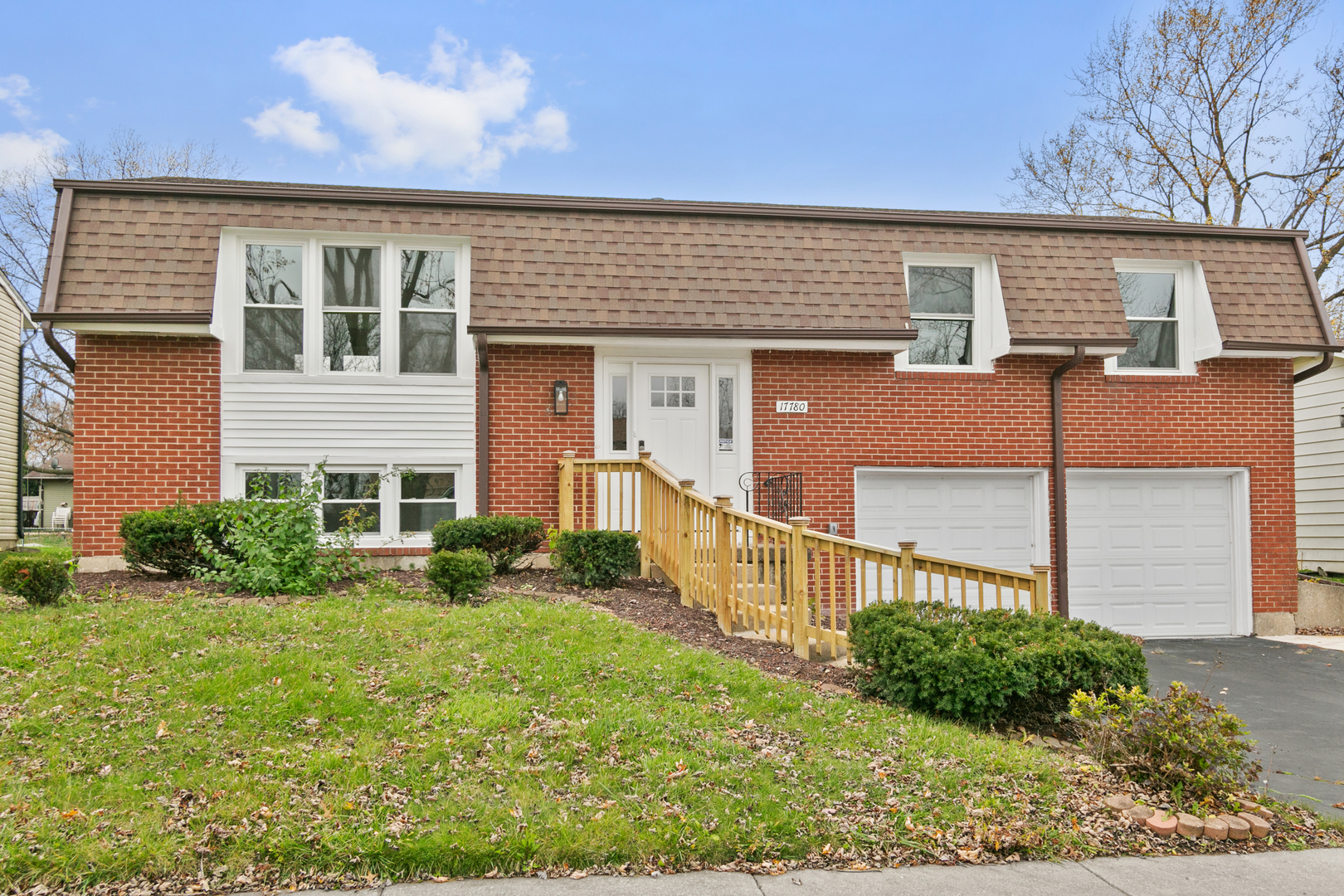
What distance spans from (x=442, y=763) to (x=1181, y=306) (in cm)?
1138

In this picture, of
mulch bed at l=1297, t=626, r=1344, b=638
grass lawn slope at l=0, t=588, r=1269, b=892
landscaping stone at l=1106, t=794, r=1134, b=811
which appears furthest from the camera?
mulch bed at l=1297, t=626, r=1344, b=638

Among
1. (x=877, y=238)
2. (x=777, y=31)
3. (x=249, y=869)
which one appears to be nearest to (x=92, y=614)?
(x=249, y=869)

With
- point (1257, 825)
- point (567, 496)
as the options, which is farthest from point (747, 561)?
point (1257, 825)

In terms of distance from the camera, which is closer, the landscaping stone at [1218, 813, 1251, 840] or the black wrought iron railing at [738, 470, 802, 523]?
the landscaping stone at [1218, 813, 1251, 840]

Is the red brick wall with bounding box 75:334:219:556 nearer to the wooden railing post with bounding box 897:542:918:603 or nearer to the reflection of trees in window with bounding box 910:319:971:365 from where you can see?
the wooden railing post with bounding box 897:542:918:603

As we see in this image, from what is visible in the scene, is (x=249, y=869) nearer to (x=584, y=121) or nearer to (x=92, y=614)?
(x=92, y=614)

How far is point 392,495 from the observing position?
10000 mm

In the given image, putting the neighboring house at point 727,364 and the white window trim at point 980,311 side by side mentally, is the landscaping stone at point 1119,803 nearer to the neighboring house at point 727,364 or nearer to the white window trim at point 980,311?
the neighboring house at point 727,364

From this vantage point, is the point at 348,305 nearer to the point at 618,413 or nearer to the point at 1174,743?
the point at 618,413

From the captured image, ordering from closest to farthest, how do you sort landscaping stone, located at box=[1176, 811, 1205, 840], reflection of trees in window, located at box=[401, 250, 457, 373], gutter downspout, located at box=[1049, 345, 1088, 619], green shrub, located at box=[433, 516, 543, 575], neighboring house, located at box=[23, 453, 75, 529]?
landscaping stone, located at box=[1176, 811, 1205, 840], green shrub, located at box=[433, 516, 543, 575], reflection of trees in window, located at box=[401, 250, 457, 373], gutter downspout, located at box=[1049, 345, 1088, 619], neighboring house, located at box=[23, 453, 75, 529]

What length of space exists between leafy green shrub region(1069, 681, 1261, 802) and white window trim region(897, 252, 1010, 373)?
264 inches

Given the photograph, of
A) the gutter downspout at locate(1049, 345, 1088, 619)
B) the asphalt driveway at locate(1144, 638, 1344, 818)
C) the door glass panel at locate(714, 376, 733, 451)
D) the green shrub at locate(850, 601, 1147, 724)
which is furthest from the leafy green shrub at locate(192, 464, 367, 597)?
the gutter downspout at locate(1049, 345, 1088, 619)

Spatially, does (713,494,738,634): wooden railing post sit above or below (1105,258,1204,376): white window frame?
below

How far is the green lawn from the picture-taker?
3.48 m
